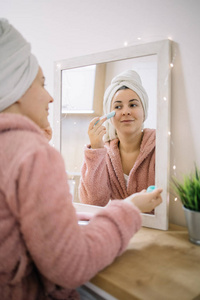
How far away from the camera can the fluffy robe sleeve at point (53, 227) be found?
502 mm

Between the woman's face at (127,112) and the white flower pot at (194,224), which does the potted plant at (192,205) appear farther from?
the woman's face at (127,112)

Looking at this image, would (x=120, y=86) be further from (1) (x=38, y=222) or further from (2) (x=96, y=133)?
(1) (x=38, y=222)

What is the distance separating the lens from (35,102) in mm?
688

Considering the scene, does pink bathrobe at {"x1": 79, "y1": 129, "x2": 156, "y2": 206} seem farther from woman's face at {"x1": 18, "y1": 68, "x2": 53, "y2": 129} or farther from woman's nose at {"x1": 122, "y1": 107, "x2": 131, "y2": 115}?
woman's face at {"x1": 18, "y1": 68, "x2": 53, "y2": 129}

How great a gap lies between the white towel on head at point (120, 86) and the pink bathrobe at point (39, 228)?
48cm

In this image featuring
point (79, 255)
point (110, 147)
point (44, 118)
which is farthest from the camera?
point (110, 147)

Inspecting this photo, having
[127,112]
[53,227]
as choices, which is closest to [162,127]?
[127,112]

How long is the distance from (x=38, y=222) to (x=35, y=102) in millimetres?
318

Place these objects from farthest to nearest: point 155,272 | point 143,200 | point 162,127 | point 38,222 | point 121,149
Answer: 1. point 121,149
2. point 162,127
3. point 143,200
4. point 155,272
5. point 38,222

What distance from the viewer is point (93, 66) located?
112 centimetres

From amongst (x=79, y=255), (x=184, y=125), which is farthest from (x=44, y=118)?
(x=184, y=125)

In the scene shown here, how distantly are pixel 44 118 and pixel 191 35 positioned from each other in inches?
21.9

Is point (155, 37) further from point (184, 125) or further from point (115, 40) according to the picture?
point (184, 125)

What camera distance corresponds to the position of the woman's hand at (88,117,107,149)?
108 centimetres
